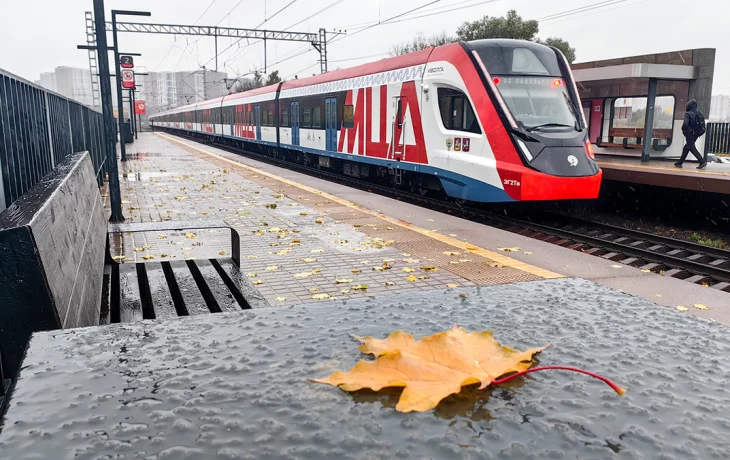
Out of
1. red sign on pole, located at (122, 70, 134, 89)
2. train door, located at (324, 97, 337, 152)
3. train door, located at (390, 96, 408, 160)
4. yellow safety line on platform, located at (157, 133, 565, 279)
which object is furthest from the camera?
red sign on pole, located at (122, 70, 134, 89)

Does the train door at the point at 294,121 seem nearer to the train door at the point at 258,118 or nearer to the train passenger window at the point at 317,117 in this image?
the train passenger window at the point at 317,117

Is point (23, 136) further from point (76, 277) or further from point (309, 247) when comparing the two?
point (309, 247)

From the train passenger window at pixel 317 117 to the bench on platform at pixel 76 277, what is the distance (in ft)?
43.9

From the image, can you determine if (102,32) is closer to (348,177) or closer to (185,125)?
(348,177)

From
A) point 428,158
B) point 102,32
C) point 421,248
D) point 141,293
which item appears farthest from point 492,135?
point 141,293

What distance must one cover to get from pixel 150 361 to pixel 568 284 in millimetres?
1337

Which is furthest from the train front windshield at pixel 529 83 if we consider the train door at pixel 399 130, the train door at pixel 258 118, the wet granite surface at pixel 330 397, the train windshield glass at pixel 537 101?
the train door at pixel 258 118

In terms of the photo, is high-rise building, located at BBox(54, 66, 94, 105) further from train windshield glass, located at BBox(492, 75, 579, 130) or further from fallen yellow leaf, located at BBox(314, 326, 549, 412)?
fallen yellow leaf, located at BBox(314, 326, 549, 412)

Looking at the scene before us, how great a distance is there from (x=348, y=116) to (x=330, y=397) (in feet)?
51.0

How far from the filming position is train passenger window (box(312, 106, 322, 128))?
18.5 meters

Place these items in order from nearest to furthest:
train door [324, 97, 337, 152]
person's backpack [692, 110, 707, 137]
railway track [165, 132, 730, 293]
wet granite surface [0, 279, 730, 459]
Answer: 1. wet granite surface [0, 279, 730, 459]
2. railway track [165, 132, 730, 293]
3. person's backpack [692, 110, 707, 137]
4. train door [324, 97, 337, 152]

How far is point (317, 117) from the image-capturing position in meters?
18.7

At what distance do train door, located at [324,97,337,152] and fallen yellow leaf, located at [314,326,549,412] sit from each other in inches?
641

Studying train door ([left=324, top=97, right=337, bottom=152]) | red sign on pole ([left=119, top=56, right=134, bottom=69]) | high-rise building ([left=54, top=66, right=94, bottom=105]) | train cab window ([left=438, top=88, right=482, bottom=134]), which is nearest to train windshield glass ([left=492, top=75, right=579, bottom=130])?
train cab window ([left=438, top=88, right=482, bottom=134])
